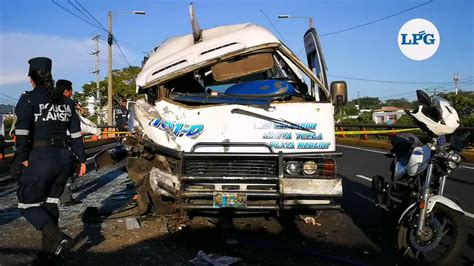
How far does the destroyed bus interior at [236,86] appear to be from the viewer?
5.63 m

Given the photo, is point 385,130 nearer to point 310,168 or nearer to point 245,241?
point 310,168

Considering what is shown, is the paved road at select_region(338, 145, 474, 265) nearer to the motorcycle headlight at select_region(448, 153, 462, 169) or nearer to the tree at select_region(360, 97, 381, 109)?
the motorcycle headlight at select_region(448, 153, 462, 169)

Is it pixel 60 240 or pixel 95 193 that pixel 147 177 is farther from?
pixel 95 193

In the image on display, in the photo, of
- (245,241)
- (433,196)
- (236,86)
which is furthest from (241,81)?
(433,196)

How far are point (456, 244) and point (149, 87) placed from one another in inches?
147

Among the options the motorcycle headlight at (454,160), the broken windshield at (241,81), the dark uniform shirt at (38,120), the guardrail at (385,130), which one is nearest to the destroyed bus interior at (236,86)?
the broken windshield at (241,81)

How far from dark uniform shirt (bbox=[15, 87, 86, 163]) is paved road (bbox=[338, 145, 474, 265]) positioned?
3.42 m

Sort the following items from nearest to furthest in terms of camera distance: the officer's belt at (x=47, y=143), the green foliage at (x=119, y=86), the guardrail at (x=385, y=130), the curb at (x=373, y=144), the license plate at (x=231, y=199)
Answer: the officer's belt at (x=47, y=143) → the license plate at (x=231, y=199) → the guardrail at (x=385, y=130) → the curb at (x=373, y=144) → the green foliage at (x=119, y=86)

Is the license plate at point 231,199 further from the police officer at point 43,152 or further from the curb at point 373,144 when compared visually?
the curb at point 373,144

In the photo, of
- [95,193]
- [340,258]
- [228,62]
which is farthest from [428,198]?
[95,193]

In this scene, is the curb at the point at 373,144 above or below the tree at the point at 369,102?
below

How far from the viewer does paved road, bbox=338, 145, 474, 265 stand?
5.36 m

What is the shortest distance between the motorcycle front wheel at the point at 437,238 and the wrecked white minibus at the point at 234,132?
0.93 metres

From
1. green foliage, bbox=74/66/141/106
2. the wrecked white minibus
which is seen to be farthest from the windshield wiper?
green foliage, bbox=74/66/141/106
